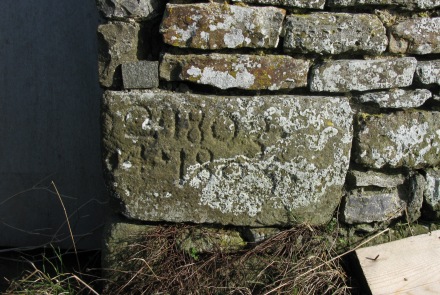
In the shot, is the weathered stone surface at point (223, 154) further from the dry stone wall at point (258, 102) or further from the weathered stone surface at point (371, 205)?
the weathered stone surface at point (371, 205)

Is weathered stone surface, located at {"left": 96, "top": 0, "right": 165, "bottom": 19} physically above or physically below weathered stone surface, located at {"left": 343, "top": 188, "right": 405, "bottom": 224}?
above

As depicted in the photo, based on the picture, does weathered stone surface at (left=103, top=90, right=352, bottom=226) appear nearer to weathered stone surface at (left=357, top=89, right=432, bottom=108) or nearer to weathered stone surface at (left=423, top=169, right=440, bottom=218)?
weathered stone surface at (left=357, top=89, right=432, bottom=108)

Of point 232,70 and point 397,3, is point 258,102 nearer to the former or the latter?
point 232,70

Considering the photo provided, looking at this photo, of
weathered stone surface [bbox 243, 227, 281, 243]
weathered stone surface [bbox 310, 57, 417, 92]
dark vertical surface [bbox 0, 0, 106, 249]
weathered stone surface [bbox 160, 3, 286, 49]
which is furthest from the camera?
dark vertical surface [bbox 0, 0, 106, 249]

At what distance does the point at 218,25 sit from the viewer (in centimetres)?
215

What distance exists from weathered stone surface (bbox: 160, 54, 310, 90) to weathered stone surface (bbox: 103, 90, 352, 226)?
0.21 ft

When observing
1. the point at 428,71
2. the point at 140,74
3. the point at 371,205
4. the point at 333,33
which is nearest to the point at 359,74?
the point at 333,33

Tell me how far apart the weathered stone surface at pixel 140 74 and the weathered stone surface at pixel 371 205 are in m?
0.95

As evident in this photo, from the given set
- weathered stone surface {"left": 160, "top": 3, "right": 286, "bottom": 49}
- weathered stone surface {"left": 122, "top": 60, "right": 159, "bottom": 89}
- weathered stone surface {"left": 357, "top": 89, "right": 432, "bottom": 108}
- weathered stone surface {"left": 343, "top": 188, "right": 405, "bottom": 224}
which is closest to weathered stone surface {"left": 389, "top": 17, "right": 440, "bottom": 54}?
weathered stone surface {"left": 357, "top": 89, "right": 432, "bottom": 108}

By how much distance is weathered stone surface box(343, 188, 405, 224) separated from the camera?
2406 mm

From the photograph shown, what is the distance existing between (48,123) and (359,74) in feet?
5.55

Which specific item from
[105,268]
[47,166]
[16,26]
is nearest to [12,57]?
[16,26]

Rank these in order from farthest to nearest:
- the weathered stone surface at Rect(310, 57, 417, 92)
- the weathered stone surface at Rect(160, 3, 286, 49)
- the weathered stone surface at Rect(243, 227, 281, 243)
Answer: the weathered stone surface at Rect(243, 227, 281, 243)
the weathered stone surface at Rect(310, 57, 417, 92)
the weathered stone surface at Rect(160, 3, 286, 49)

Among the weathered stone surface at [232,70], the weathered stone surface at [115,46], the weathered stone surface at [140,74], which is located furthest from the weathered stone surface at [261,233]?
the weathered stone surface at [115,46]
